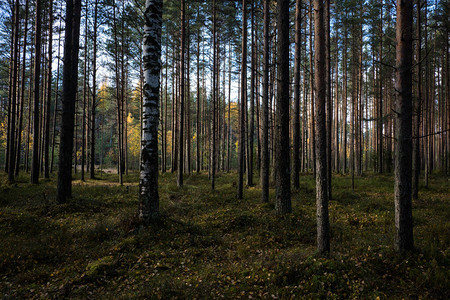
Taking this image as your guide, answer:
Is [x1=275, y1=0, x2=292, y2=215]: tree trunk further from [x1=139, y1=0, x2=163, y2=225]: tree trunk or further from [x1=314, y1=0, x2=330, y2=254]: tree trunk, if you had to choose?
[x1=139, y1=0, x2=163, y2=225]: tree trunk

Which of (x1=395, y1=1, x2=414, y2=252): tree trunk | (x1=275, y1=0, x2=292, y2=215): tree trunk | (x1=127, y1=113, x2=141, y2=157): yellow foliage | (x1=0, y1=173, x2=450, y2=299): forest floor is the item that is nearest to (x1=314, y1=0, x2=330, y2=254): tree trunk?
(x1=0, y1=173, x2=450, y2=299): forest floor

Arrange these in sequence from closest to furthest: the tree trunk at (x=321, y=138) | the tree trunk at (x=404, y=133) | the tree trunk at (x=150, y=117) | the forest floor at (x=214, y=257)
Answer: the forest floor at (x=214, y=257), the tree trunk at (x=321, y=138), the tree trunk at (x=404, y=133), the tree trunk at (x=150, y=117)

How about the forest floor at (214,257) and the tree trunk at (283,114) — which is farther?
the tree trunk at (283,114)

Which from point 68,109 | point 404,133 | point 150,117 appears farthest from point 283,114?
point 68,109

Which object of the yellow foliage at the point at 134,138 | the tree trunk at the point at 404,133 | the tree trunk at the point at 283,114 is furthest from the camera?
the yellow foliage at the point at 134,138

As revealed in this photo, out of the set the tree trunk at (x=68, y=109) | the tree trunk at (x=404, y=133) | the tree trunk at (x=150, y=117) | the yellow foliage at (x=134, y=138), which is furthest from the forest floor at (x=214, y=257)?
the yellow foliage at (x=134, y=138)

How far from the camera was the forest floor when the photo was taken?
3.64 m

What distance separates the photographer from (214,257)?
16.5 ft

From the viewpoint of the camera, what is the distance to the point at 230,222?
7.20 metres

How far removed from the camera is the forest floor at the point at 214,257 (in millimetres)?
3641

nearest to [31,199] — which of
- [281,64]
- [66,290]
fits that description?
[66,290]

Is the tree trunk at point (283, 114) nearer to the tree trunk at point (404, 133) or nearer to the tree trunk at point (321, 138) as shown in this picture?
the tree trunk at point (321, 138)

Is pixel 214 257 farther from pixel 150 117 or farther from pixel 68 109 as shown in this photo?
pixel 68 109

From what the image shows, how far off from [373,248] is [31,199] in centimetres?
1301
